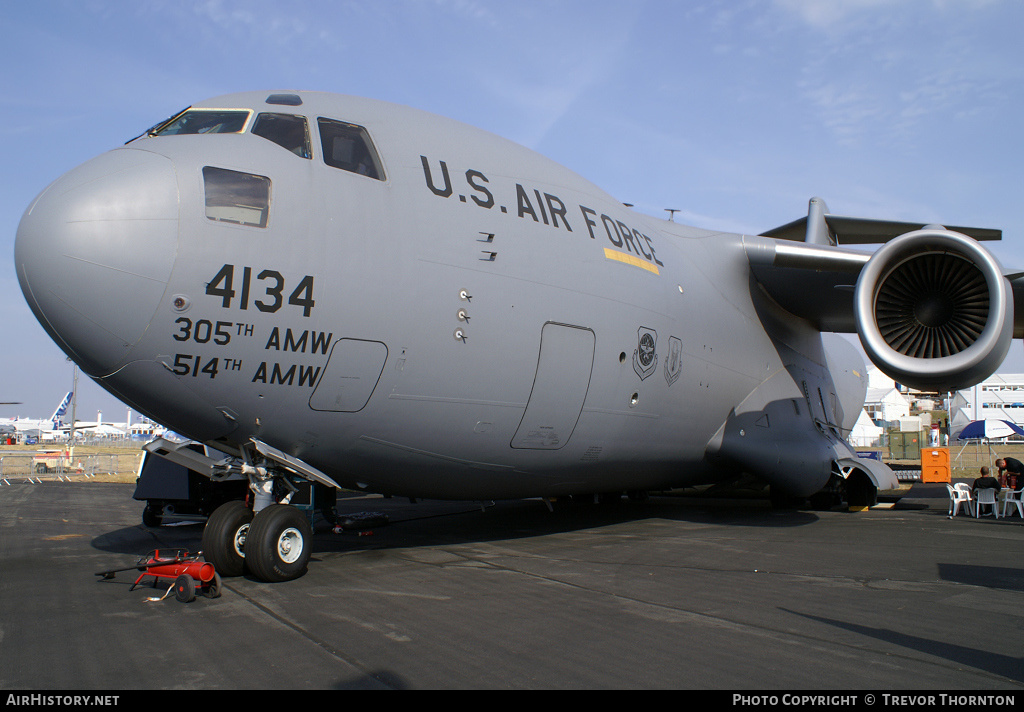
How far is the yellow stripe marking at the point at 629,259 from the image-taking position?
7.51 metres

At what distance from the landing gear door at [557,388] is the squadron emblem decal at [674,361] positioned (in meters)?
1.49

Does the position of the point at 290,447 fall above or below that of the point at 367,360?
below

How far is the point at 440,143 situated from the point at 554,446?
3.08 meters

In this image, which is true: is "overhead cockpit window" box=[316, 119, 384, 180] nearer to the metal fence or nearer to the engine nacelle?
the engine nacelle

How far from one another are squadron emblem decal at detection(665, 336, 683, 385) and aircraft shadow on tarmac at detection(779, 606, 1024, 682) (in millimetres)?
3800

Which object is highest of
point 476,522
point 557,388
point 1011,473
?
point 557,388

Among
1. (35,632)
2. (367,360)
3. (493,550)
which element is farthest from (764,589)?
(35,632)

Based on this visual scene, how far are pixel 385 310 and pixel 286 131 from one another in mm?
1707

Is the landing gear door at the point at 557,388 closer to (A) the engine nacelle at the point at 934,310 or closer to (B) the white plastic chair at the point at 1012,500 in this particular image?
(A) the engine nacelle at the point at 934,310

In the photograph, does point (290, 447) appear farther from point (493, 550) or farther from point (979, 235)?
point (979, 235)

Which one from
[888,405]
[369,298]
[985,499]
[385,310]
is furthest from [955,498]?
[888,405]

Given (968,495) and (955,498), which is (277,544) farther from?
(968,495)

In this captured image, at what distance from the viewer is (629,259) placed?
307 inches

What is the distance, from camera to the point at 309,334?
17.5 feet
